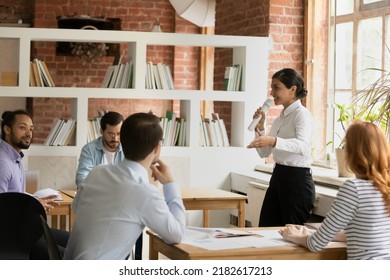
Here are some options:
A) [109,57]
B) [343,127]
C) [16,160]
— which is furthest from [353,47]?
[109,57]

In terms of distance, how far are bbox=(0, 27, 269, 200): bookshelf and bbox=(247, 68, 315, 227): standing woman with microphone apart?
6.07 feet

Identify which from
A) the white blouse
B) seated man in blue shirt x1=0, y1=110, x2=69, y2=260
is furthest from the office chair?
the white blouse

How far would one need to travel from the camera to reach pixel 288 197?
5.07 metres

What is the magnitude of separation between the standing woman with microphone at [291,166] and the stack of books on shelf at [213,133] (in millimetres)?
1902

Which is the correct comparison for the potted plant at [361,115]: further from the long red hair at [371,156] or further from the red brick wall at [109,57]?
the red brick wall at [109,57]

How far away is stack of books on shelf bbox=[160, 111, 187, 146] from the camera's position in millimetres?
6922

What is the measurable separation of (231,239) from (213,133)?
359 centimetres

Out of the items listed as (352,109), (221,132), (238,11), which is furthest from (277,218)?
(238,11)

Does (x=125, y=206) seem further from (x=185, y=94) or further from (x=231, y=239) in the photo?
(x=185, y=94)

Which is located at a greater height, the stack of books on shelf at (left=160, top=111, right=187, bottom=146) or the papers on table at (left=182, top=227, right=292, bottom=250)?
the stack of books on shelf at (left=160, top=111, right=187, bottom=146)

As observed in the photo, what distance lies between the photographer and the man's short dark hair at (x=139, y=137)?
325cm

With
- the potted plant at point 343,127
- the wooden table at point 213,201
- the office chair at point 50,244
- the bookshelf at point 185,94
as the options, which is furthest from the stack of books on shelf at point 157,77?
the office chair at point 50,244

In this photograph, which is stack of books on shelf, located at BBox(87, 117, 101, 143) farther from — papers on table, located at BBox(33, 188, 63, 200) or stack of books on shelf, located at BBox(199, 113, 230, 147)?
papers on table, located at BBox(33, 188, 63, 200)
